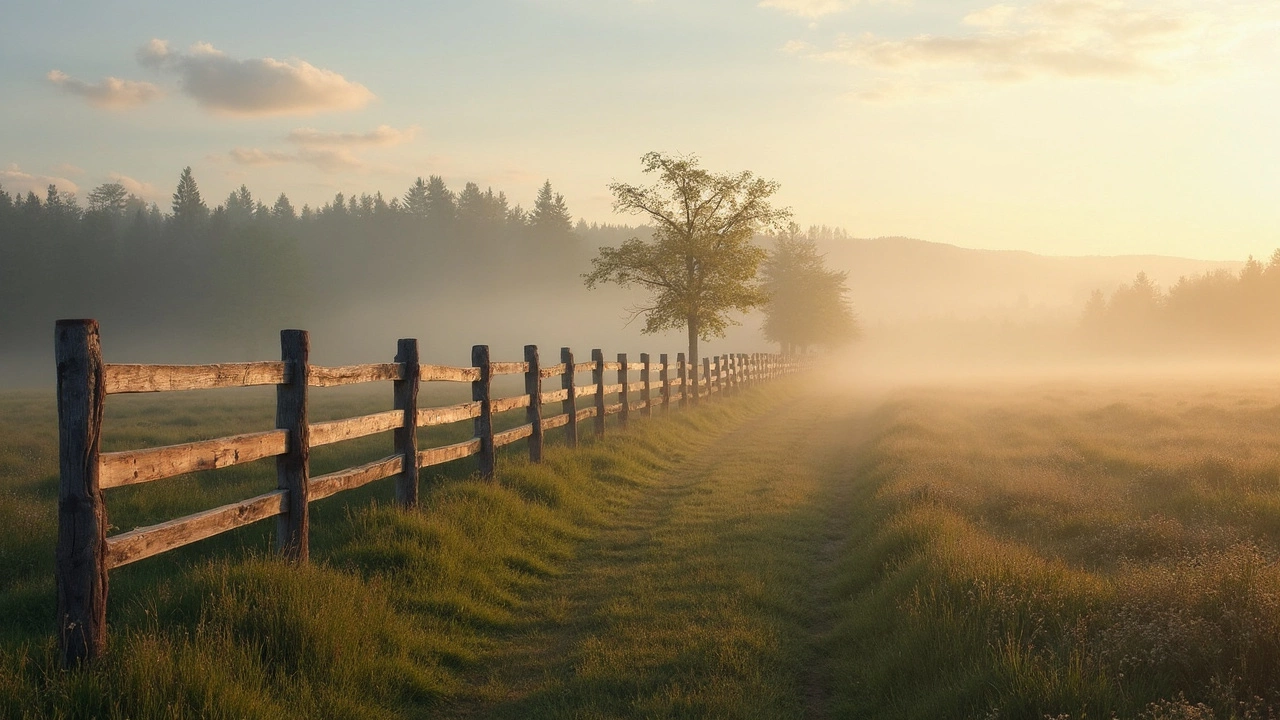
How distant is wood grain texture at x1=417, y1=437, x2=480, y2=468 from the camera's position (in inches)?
367

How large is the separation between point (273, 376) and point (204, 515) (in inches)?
53.8

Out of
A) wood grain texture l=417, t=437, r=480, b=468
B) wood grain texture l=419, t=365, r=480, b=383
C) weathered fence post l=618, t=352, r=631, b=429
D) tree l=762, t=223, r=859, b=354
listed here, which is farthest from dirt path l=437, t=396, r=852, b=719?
tree l=762, t=223, r=859, b=354

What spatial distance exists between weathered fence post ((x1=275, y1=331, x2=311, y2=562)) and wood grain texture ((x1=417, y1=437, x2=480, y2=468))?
2.24 meters

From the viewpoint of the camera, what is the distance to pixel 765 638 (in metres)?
6.36

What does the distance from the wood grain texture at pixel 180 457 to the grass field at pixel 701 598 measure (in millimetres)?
836

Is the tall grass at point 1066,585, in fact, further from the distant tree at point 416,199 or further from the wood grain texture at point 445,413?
the distant tree at point 416,199

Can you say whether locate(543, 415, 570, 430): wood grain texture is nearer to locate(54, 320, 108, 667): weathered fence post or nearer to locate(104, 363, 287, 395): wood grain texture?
locate(104, 363, 287, 395): wood grain texture

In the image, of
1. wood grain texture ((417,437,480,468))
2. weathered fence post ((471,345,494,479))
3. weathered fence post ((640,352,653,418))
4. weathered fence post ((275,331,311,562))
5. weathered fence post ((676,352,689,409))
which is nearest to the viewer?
weathered fence post ((275,331,311,562))

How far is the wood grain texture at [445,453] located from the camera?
9.31m

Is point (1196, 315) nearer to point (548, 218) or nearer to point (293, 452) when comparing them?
point (548, 218)

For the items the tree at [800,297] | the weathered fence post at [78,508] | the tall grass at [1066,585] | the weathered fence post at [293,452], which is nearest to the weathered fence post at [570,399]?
the tall grass at [1066,585]

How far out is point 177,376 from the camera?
17.8 ft

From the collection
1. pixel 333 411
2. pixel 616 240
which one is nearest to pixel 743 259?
pixel 333 411

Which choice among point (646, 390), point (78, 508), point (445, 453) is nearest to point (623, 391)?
point (646, 390)
